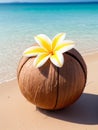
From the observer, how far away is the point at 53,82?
342cm

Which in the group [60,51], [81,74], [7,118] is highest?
[60,51]

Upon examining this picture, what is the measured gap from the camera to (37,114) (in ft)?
12.6

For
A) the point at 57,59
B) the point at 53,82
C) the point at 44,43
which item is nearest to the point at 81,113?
the point at 53,82

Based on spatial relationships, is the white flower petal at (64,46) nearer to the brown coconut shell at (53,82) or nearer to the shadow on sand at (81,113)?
the brown coconut shell at (53,82)

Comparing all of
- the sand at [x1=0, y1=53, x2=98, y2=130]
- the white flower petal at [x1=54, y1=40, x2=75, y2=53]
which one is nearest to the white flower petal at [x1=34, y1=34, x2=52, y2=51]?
the white flower petal at [x1=54, y1=40, x2=75, y2=53]

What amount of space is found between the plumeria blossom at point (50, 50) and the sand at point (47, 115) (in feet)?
2.37

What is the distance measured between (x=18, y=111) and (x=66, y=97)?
31.1 inches

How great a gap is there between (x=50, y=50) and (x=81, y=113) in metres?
0.90

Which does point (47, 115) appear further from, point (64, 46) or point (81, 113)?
point (64, 46)

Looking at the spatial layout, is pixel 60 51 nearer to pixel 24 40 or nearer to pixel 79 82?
pixel 79 82

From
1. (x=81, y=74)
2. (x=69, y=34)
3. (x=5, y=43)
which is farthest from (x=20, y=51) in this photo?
(x=81, y=74)

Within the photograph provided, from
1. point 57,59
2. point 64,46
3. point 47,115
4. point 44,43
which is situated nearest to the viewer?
point 57,59

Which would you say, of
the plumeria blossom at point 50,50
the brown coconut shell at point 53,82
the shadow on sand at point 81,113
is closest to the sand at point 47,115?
the shadow on sand at point 81,113

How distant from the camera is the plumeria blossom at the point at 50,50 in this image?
11.2 ft
